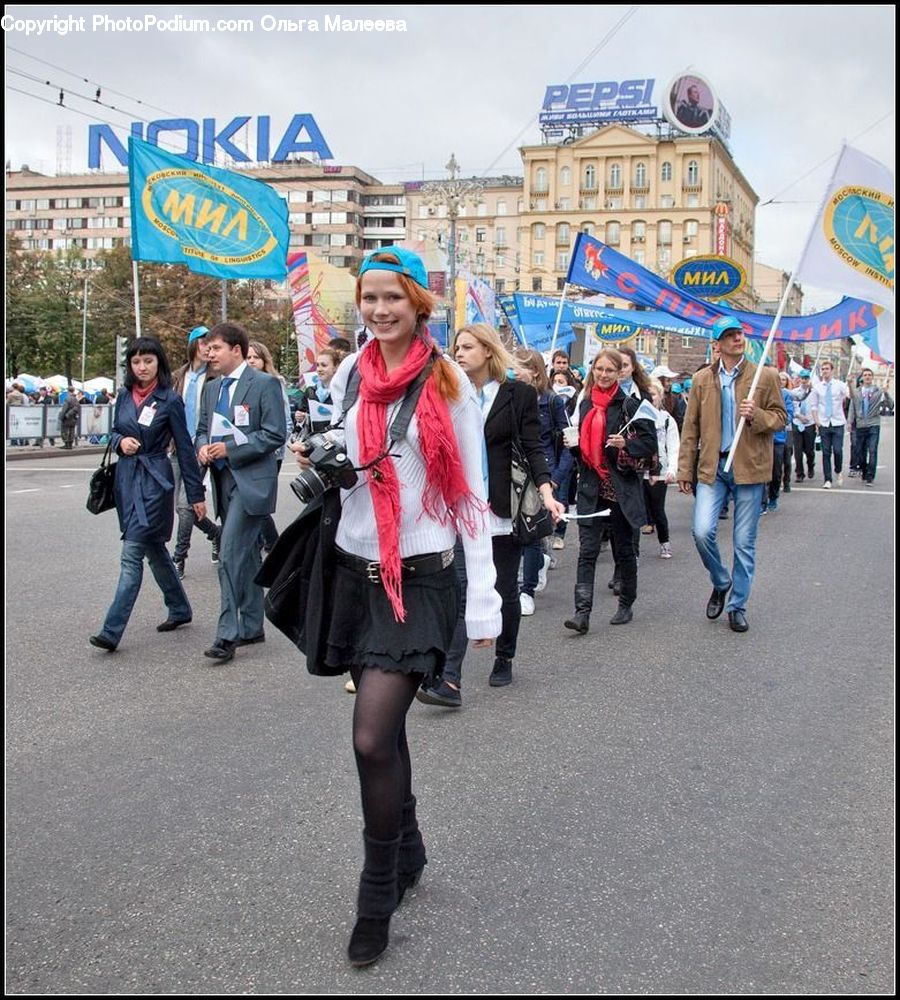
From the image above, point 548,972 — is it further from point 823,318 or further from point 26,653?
point 823,318

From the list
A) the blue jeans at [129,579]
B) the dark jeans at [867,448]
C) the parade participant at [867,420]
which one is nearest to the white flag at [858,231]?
the blue jeans at [129,579]

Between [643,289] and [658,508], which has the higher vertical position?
[643,289]

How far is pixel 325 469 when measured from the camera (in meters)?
2.78

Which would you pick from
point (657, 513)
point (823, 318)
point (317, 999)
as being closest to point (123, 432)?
point (317, 999)

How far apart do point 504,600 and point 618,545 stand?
180cm

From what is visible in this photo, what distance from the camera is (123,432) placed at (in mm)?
6051

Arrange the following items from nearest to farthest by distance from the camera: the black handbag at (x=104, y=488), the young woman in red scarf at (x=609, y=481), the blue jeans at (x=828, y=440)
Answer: the black handbag at (x=104, y=488) < the young woman in red scarf at (x=609, y=481) < the blue jeans at (x=828, y=440)

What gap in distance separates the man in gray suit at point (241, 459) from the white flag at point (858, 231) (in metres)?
3.18

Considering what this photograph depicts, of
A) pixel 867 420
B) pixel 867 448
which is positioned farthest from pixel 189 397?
pixel 867 448

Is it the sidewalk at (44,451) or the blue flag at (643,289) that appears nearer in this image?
the blue flag at (643,289)

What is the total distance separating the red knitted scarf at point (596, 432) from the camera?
6.82 metres

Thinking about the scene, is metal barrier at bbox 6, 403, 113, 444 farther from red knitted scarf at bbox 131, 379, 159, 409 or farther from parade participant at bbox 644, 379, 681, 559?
red knitted scarf at bbox 131, 379, 159, 409

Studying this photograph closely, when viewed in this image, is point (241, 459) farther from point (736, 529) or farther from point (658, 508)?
point (658, 508)

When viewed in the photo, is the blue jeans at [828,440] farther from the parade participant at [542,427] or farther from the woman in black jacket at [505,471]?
the woman in black jacket at [505,471]
